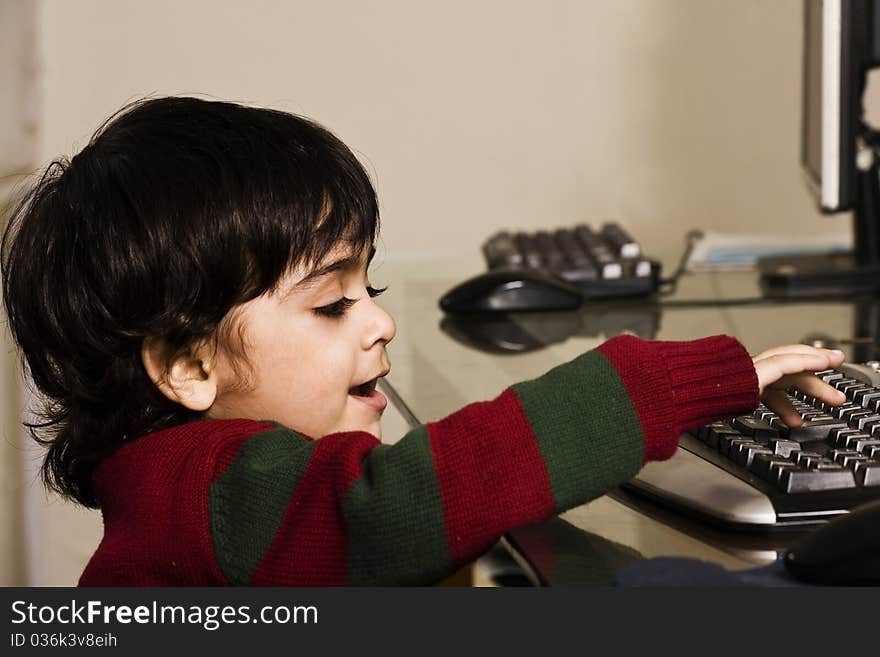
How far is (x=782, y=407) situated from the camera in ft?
2.49

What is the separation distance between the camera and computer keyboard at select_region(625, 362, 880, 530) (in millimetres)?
627

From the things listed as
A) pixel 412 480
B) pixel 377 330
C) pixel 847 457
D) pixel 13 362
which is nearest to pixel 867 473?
pixel 847 457

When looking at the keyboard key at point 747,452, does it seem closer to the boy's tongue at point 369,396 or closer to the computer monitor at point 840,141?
the boy's tongue at point 369,396

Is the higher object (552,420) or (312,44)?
(312,44)

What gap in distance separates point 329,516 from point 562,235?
3.51 feet

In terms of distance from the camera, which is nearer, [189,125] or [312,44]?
[189,125]

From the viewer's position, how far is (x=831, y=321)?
4.16ft

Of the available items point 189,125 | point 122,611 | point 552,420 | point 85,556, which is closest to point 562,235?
point 85,556

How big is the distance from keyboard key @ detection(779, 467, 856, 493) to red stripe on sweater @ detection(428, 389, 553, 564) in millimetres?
123

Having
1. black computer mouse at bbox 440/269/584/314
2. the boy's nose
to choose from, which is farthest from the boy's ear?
black computer mouse at bbox 440/269/584/314

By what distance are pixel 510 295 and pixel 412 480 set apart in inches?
31.0

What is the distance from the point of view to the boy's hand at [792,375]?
29.7 inches

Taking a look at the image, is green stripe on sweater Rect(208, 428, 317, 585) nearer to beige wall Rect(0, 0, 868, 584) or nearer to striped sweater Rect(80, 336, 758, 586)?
striped sweater Rect(80, 336, 758, 586)

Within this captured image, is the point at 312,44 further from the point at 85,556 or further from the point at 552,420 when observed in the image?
the point at 552,420
